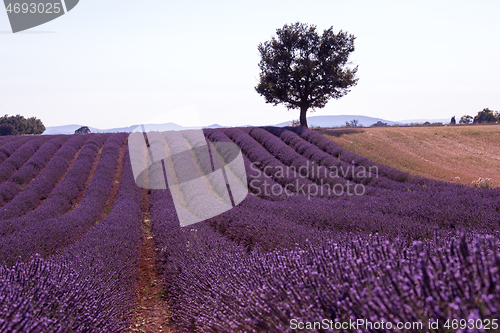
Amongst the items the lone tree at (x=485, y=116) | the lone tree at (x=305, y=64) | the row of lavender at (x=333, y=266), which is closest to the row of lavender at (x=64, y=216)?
the row of lavender at (x=333, y=266)

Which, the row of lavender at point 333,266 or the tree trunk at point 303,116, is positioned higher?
the tree trunk at point 303,116

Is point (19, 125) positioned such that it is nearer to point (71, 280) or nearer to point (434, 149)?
point (434, 149)

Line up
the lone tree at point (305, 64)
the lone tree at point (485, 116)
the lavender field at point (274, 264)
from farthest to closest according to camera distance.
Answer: the lone tree at point (485, 116) < the lone tree at point (305, 64) < the lavender field at point (274, 264)

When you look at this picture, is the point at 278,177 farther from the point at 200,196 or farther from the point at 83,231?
the point at 83,231

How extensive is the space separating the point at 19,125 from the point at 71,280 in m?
50.4

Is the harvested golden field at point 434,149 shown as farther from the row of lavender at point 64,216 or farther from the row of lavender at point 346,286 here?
the row of lavender at point 64,216

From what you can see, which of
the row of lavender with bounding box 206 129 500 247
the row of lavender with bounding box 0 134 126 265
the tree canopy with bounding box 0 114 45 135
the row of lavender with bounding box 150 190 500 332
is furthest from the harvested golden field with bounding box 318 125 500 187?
the tree canopy with bounding box 0 114 45 135

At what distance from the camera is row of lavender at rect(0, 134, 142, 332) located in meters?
2.09

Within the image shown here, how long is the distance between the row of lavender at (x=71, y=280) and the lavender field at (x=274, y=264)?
0.05 ft

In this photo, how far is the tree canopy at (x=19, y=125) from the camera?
3769 cm

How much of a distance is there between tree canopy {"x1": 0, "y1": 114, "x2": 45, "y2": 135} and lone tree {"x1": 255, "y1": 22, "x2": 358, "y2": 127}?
117 feet

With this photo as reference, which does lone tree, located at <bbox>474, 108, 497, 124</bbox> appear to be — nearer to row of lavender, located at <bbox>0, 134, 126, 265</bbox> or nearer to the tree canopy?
row of lavender, located at <bbox>0, 134, 126, 265</bbox>

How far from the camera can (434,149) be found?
1547 cm

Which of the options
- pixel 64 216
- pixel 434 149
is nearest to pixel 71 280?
pixel 64 216
